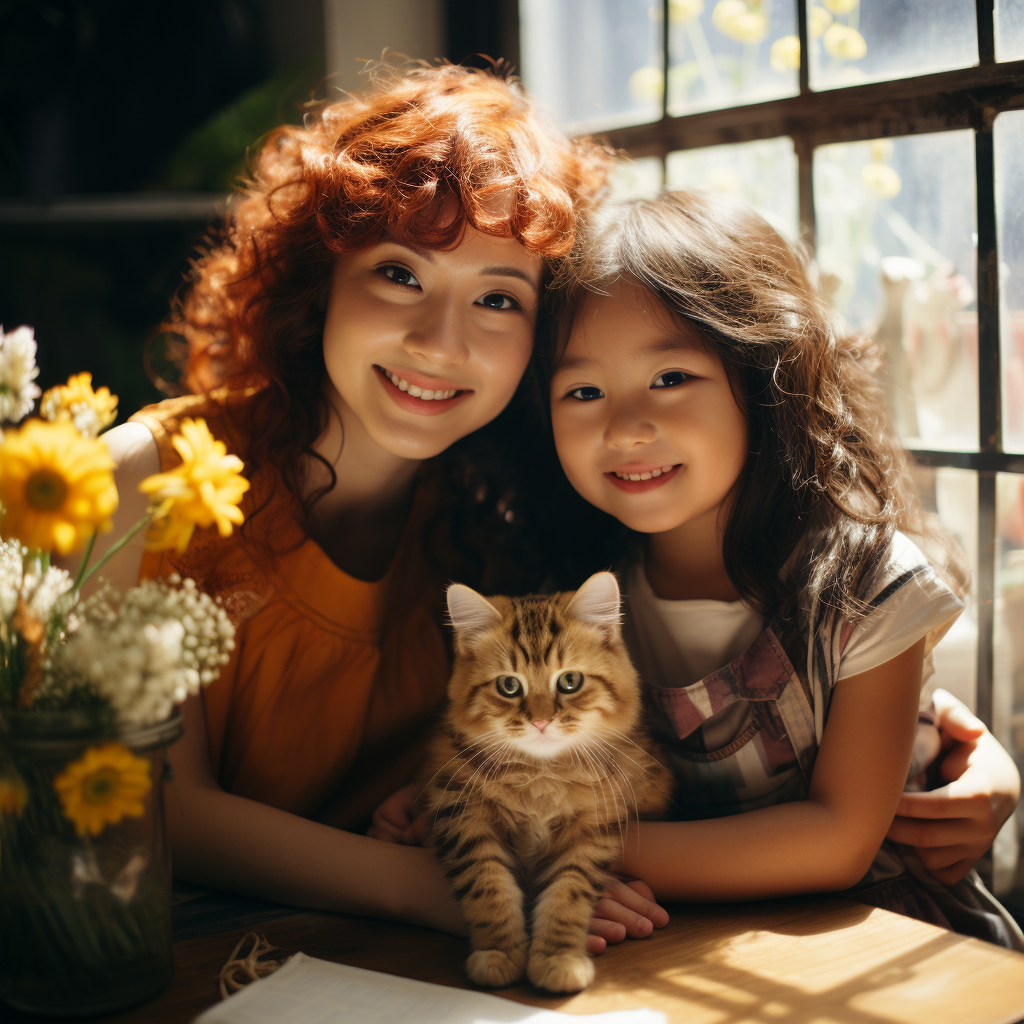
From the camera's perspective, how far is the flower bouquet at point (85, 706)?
80 cm

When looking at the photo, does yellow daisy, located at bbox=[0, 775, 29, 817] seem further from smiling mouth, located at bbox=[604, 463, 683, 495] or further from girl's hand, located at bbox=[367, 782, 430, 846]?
smiling mouth, located at bbox=[604, 463, 683, 495]

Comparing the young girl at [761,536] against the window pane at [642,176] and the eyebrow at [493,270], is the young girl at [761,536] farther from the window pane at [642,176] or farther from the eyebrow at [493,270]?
the window pane at [642,176]

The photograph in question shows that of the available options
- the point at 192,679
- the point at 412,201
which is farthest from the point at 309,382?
the point at 192,679

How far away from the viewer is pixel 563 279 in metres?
1.38

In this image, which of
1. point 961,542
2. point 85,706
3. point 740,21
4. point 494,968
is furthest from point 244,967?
point 740,21

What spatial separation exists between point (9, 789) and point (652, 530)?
0.94 metres

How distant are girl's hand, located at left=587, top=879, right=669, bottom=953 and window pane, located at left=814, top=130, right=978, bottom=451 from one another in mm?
1014

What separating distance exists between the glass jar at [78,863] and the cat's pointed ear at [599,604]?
0.62 meters

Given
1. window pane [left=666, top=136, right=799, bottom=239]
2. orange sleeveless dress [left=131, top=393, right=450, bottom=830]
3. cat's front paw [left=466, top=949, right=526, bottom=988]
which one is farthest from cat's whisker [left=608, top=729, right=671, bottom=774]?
window pane [left=666, top=136, right=799, bottom=239]

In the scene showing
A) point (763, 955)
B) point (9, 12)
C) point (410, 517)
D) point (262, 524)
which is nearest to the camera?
point (763, 955)

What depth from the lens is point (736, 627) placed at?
1.43 m

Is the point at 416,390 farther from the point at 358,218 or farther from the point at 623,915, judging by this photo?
the point at 623,915

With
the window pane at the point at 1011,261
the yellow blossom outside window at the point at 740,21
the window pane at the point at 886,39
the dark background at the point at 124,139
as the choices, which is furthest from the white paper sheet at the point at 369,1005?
the dark background at the point at 124,139

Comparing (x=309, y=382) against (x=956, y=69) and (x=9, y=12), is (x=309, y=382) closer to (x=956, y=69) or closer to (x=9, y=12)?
(x=956, y=69)
